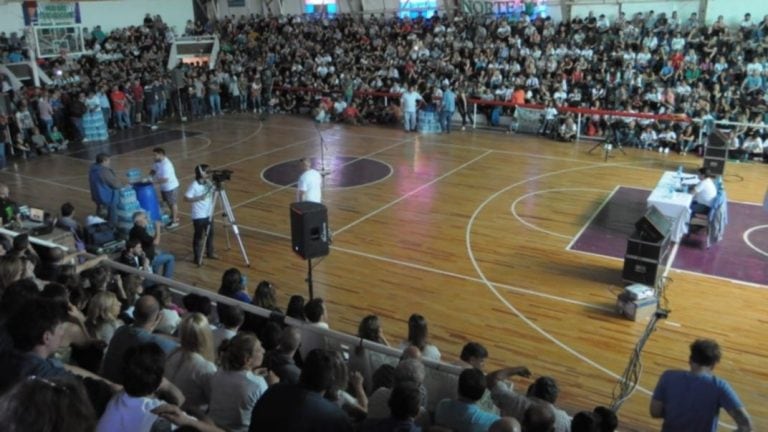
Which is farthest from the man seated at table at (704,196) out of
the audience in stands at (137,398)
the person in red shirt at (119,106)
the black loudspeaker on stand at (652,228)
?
the person in red shirt at (119,106)

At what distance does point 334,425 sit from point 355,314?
5092 mm

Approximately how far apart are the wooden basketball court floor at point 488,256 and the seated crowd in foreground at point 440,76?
5.83ft

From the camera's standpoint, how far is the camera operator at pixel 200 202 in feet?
31.4

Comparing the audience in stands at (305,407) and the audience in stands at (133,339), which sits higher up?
the audience in stands at (305,407)

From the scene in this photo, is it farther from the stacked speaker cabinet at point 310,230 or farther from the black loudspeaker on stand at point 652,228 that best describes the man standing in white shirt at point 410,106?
the stacked speaker cabinet at point 310,230

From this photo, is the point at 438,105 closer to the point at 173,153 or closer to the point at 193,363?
the point at 173,153

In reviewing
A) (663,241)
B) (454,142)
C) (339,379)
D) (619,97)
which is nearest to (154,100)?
(454,142)

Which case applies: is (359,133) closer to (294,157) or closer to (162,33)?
(294,157)

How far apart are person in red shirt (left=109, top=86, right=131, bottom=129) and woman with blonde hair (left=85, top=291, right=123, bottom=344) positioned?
15.8 m

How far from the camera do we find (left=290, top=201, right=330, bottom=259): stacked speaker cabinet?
772 cm

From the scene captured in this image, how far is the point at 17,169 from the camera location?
51.2 ft

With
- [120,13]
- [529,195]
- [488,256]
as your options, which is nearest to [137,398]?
[488,256]

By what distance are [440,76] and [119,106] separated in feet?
33.0

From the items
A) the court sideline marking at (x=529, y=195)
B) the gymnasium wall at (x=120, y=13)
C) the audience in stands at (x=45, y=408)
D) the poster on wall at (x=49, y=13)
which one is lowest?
the court sideline marking at (x=529, y=195)
